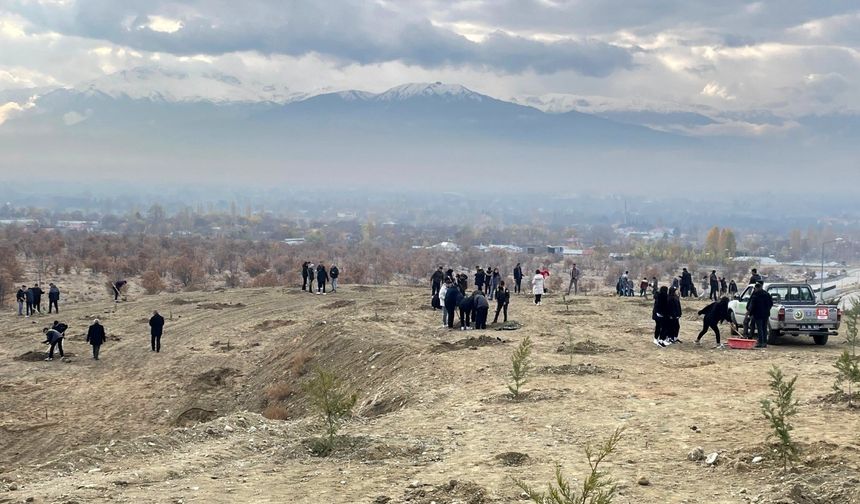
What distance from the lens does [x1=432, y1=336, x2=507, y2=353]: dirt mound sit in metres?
20.6

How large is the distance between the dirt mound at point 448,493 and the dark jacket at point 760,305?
12.4m

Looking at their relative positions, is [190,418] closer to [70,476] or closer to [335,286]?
[70,476]

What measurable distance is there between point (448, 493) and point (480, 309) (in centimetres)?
1480

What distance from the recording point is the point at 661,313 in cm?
2072

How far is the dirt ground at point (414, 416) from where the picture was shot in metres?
9.40

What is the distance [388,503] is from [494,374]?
27.1 ft

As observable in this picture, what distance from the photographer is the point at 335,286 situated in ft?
137

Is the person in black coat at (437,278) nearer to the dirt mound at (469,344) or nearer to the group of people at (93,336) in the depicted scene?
the dirt mound at (469,344)

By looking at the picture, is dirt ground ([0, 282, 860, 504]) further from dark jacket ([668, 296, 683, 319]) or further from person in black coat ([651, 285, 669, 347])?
dark jacket ([668, 296, 683, 319])

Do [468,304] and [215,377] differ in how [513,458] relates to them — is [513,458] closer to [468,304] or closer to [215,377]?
[468,304]

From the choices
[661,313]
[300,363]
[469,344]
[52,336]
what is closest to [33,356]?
[52,336]

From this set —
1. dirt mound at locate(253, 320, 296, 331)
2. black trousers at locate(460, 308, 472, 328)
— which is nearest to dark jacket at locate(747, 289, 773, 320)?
black trousers at locate(460, 308, 472, 328)

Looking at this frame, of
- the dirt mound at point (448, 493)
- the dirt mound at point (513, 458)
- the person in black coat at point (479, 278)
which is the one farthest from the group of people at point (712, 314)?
the dirt mound at point (448, 493)

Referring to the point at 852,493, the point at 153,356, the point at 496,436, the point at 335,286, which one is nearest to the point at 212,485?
the point at 496,436
